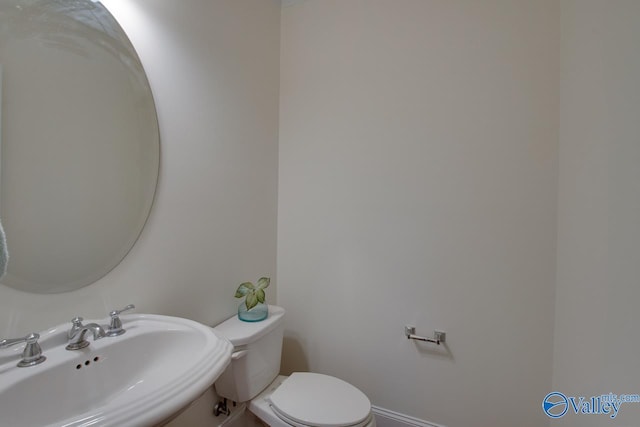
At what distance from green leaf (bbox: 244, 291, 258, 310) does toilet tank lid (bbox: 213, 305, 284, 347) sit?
9cm

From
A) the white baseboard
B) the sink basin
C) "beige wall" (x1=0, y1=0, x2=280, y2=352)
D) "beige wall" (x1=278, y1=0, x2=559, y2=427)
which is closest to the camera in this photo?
the sink basin

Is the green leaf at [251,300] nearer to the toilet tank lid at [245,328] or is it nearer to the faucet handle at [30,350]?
the toilet tank lid at [245,328]

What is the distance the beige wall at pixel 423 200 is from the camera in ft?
3.92

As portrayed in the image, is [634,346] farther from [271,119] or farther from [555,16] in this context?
[271,119]

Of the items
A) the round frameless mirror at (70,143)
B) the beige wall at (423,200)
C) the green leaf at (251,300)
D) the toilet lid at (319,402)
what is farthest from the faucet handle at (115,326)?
the beige wall at (423,200)

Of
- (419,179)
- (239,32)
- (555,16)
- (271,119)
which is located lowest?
(419,179)

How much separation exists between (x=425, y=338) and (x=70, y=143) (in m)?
1.62

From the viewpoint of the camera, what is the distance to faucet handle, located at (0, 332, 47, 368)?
65 centimetres

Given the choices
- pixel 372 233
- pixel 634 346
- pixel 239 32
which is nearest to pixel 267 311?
pixel 372 233

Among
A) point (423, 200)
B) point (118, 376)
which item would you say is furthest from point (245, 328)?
point (423, 200)

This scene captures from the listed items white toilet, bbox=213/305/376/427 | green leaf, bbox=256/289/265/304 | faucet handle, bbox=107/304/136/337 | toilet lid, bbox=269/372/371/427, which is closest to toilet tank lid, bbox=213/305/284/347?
white toilet, bbox=213/305/376/427

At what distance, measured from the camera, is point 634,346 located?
674 mm

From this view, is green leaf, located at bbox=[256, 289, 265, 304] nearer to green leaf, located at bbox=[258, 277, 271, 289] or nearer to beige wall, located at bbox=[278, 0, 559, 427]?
green leaf, located at bbox=[258, 277, 271, 289]

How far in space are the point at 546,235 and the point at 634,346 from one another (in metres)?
0.58
